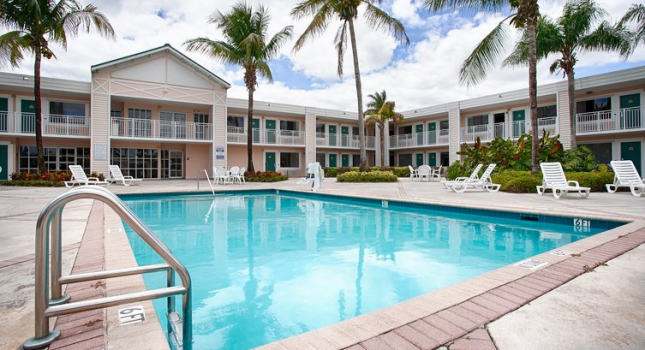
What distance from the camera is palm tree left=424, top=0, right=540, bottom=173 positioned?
11.0 metres

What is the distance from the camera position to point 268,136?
2300cm

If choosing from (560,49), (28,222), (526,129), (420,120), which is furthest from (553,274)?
(420,120)

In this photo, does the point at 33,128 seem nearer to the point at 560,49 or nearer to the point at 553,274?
the point at 553,274

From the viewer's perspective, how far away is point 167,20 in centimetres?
1571

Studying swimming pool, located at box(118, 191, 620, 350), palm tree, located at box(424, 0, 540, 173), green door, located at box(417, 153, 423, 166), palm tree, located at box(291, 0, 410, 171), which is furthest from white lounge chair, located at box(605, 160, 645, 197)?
green door, located at box(417, 153, 423, 166)

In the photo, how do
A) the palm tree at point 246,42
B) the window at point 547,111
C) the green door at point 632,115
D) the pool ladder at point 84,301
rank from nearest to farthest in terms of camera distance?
the pool ladder at point 84,301 → the green door at point 632,115 → the palm tree at point 246,42 → the window at point 547,111

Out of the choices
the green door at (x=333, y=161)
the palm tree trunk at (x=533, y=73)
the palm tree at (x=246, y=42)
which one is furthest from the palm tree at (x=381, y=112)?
the palm tree trunk at (x=533, y=73)

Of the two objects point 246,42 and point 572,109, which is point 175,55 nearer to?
point 246,42

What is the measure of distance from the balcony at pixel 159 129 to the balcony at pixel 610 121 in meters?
20.7

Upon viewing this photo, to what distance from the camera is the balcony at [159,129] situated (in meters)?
17.5

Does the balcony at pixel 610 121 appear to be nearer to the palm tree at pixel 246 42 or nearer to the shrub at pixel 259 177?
the shrub at pixel 259 177

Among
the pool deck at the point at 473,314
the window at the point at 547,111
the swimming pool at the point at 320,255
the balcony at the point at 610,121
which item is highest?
the window at the point at 547,111

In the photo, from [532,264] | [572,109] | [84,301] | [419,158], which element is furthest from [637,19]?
[84,301]

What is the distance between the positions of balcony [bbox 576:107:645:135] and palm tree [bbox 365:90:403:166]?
35.7 feet
